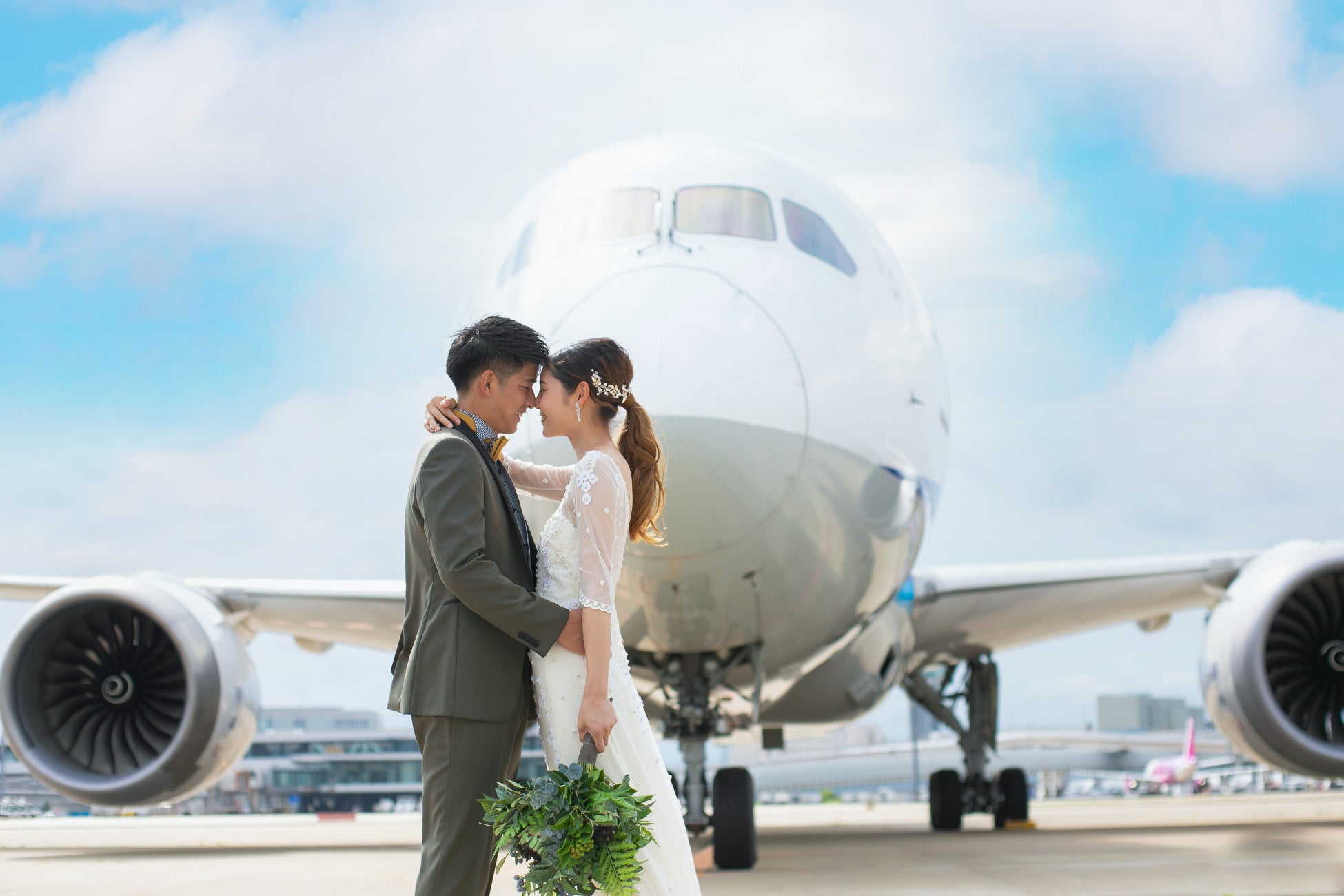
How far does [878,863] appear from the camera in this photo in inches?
278

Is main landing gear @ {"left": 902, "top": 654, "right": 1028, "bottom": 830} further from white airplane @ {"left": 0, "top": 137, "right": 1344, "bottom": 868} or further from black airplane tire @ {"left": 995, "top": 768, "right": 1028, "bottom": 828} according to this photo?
white airplane @ {"left": 0, "top": 137, "right": 1344, "bottom": 868}

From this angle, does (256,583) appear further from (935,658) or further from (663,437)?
(935,658)

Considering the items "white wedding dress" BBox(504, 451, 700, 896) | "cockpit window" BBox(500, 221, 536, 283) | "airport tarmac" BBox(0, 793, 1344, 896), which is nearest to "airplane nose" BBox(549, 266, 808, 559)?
"cockpit window" BBox(500, 221, 536, 283)

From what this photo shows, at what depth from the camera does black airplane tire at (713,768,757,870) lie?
6.31m

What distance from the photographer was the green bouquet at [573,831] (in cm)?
246

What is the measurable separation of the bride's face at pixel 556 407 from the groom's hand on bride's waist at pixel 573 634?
420 mm

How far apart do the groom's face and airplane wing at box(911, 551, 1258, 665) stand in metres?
6.45

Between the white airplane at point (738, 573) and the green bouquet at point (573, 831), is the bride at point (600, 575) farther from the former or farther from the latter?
the white airplane at point (738, 573)

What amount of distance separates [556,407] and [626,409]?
186 millimetres

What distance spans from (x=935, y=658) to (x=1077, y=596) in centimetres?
193

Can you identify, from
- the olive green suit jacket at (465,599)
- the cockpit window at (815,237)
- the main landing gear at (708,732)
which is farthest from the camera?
the main landing gear at (708,732)

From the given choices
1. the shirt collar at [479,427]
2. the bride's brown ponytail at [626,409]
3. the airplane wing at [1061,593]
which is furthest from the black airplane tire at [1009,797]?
the shirt collar at [479,427]

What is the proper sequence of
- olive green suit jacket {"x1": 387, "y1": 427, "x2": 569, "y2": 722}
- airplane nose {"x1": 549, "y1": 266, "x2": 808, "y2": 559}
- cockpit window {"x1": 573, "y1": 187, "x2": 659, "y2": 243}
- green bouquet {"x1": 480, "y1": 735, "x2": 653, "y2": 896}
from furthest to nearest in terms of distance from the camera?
cockpit window {"x1": 573, "y1": 187, "x2": 659, "y2": 243} → airplane nose {"x1": 549, "y1": 266, "x2": 808, "y2": 559} → olive green suit jacket {"x1": 387, "y1": 427, "x2": 569, "y2": 722} → green bouquet {"x1": 480, "y1": 735, "x2": 653, "y2": 896}

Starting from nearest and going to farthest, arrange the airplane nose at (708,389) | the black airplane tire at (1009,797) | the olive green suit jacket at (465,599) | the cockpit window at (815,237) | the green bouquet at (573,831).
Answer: the green bouquet at (573,831) < the olive green suit jacket at (465,599) < the airplane nose at (708,389) < the cockpit window at (815,237) < the black airplane tire at (1009,797)
